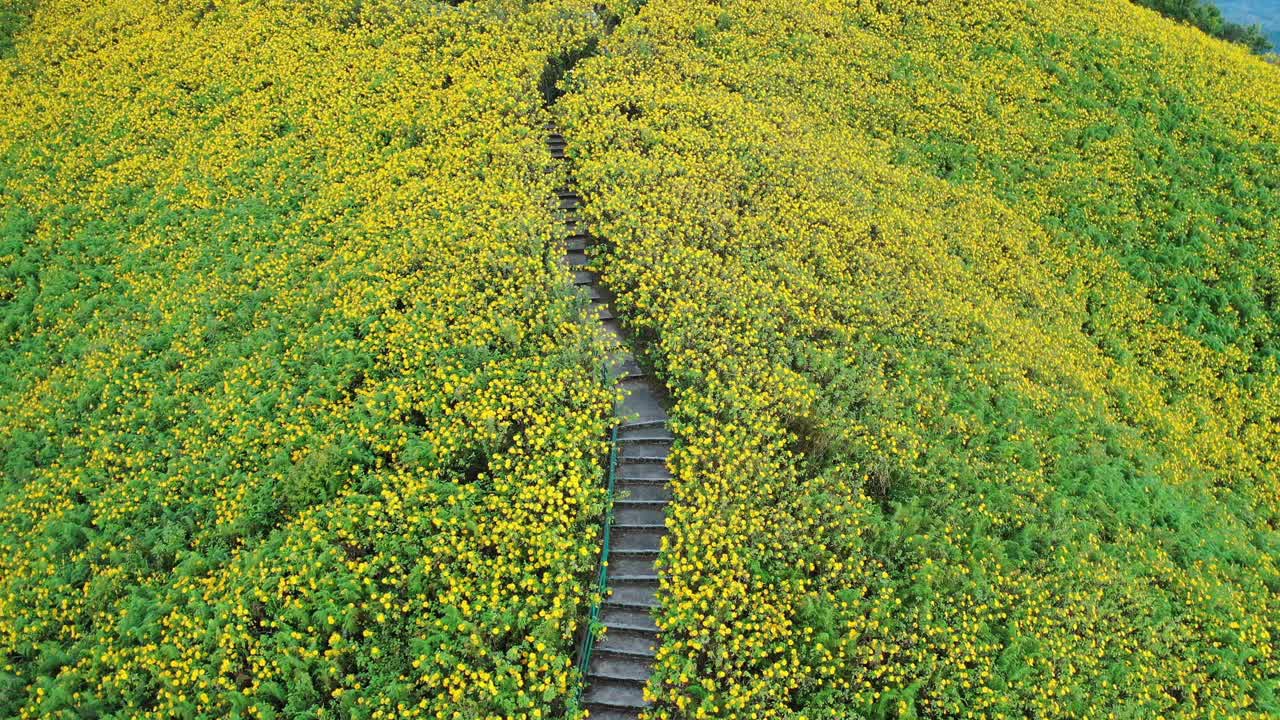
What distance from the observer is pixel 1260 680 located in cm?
1062

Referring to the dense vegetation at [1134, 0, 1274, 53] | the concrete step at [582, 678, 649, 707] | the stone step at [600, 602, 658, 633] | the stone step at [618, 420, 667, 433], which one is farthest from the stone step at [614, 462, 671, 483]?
the dense vegetation at [1134, 0, 1274, 53]

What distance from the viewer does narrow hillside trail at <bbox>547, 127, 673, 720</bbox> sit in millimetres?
9242

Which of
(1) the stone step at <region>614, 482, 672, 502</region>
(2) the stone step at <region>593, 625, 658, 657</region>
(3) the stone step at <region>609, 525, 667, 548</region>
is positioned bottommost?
(2) the stone step at <region>593, 625, 658, 657</region>

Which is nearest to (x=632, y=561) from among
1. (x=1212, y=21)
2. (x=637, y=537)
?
(x=637, y=537)

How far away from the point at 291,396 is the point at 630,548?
20.7ft

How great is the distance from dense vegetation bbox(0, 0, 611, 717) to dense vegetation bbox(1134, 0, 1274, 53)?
28185 millimetres

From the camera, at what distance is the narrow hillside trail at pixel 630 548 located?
924cm

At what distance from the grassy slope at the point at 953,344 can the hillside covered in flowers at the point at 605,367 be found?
→ 95 millimetres

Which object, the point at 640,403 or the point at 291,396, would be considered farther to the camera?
the point at 640,403

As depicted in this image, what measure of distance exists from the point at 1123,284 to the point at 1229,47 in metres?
15.5

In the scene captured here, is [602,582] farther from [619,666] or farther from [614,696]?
[614,696]

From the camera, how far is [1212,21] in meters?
29.9

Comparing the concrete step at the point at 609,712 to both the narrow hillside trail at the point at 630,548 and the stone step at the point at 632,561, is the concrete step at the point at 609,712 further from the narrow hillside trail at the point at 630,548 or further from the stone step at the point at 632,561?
the stone step at the point at 632,561

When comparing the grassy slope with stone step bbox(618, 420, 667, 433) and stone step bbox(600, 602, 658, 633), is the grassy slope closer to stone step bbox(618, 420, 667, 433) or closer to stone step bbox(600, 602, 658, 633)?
stone step bbox(600, 602, 658, 633)
